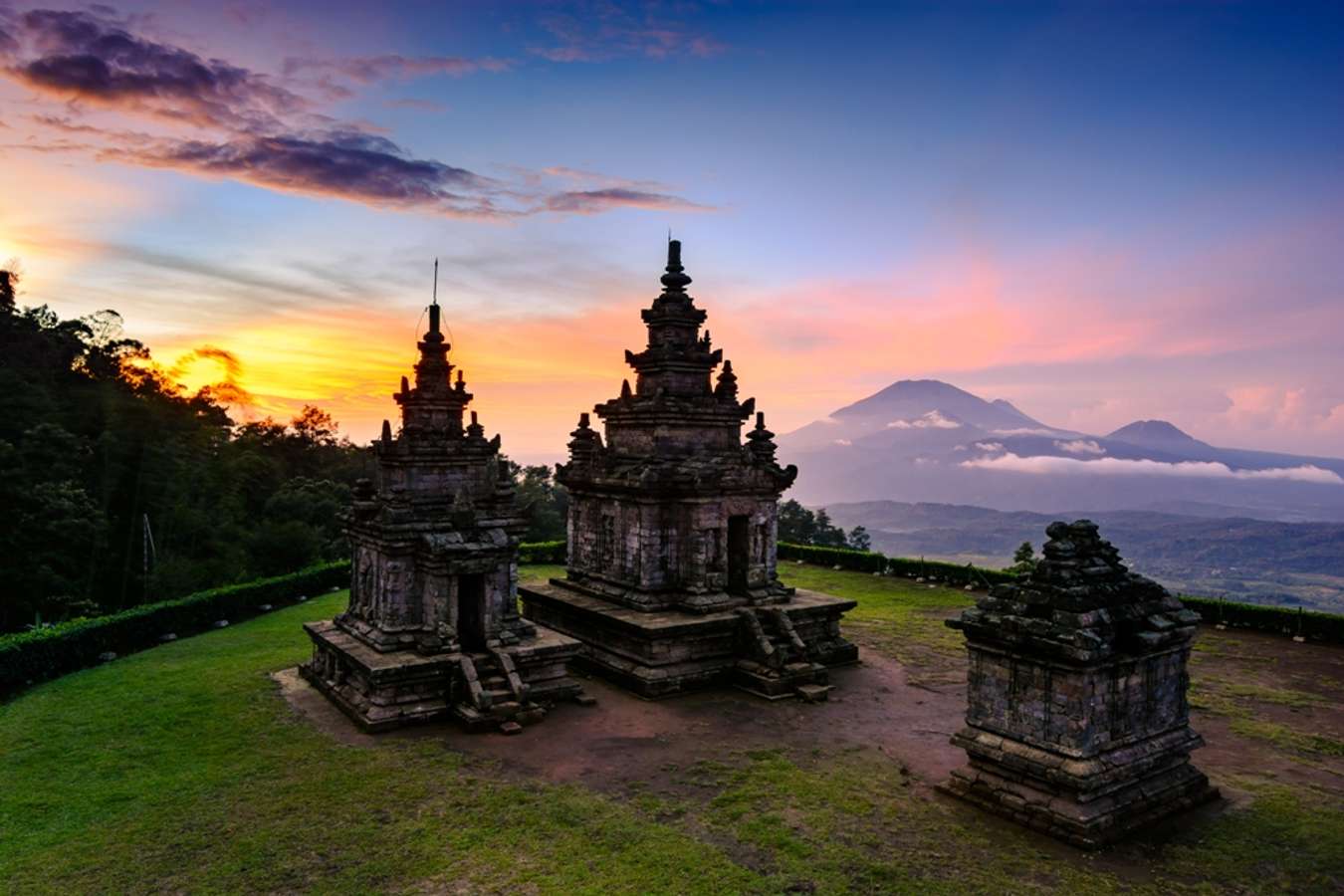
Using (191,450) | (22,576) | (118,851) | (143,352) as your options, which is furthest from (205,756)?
(143,352)

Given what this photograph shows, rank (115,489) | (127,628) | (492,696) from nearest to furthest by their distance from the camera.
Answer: (492,696) < (127,628) < (115,489)

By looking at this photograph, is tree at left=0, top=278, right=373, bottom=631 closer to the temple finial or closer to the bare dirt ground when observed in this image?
the bare dirt ground

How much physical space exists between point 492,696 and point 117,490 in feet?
88.6

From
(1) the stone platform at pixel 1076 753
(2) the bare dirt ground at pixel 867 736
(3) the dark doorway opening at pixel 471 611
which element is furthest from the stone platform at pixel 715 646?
(1) the stone platform at pixel 1076 753

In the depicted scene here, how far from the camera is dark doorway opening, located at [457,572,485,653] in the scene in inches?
762

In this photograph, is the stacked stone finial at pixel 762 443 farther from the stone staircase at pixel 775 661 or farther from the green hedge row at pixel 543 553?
the green hedge row at pixel 543 553

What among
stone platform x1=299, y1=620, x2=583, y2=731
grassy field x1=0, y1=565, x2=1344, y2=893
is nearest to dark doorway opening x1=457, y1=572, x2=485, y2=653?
stone platform x1=299, y1=620, x2=583, y2=731

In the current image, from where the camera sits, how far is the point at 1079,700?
489 inches

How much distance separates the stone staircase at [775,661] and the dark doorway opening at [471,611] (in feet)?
22.0

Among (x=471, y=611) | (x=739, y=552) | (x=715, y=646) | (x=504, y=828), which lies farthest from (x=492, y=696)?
(x=739, y=552)

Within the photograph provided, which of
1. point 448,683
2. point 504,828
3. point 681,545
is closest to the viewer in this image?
point 504,828

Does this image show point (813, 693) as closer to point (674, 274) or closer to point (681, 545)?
point (681, 545)

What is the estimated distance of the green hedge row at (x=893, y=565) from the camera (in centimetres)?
3597

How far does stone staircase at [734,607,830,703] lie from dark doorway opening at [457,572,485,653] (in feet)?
22.0
